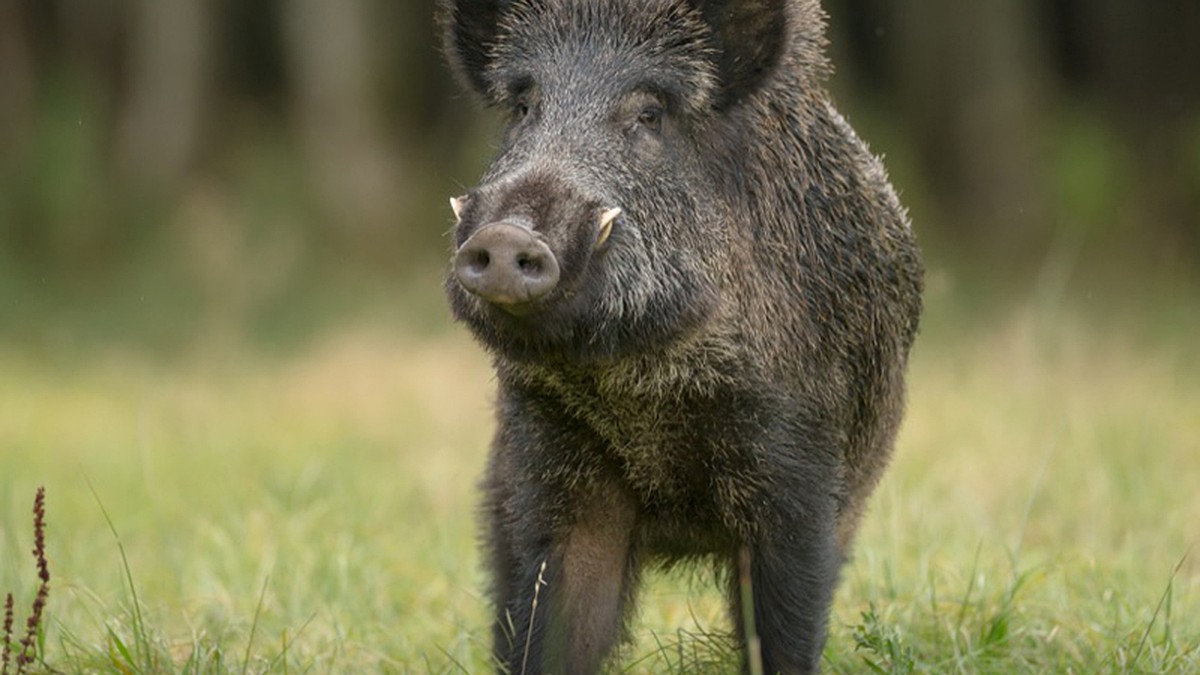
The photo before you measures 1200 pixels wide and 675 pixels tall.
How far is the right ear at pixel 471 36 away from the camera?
4977 millimetres

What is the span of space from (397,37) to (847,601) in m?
13.9

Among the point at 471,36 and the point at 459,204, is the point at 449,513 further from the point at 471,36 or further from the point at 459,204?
the point at 459,204

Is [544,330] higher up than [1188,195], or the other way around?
[544,330]

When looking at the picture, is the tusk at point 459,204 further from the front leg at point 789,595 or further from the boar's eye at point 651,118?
the front leg at point 789,595

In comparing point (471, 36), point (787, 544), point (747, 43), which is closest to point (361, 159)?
point (471, 36)

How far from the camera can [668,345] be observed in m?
4.54

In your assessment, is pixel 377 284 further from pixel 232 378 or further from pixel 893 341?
pixel 893 341

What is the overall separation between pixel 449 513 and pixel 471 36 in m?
3.06

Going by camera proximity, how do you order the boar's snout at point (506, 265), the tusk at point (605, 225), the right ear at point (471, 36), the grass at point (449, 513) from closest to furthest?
the boar's snout at point (506, 265) < the tusk at point (605, 225) < the right ear at point (471, 36) < the grass at point (449, 513)

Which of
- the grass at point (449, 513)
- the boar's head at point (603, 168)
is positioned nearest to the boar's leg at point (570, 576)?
the grass at point (449, 513)

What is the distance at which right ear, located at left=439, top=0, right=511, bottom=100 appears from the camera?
4977mm

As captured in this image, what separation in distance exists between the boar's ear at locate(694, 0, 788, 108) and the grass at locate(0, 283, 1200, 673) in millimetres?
1310

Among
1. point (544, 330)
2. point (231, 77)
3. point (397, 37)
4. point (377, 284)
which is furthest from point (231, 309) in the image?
point (544, 330)

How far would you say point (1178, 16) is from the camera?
17.2 m
